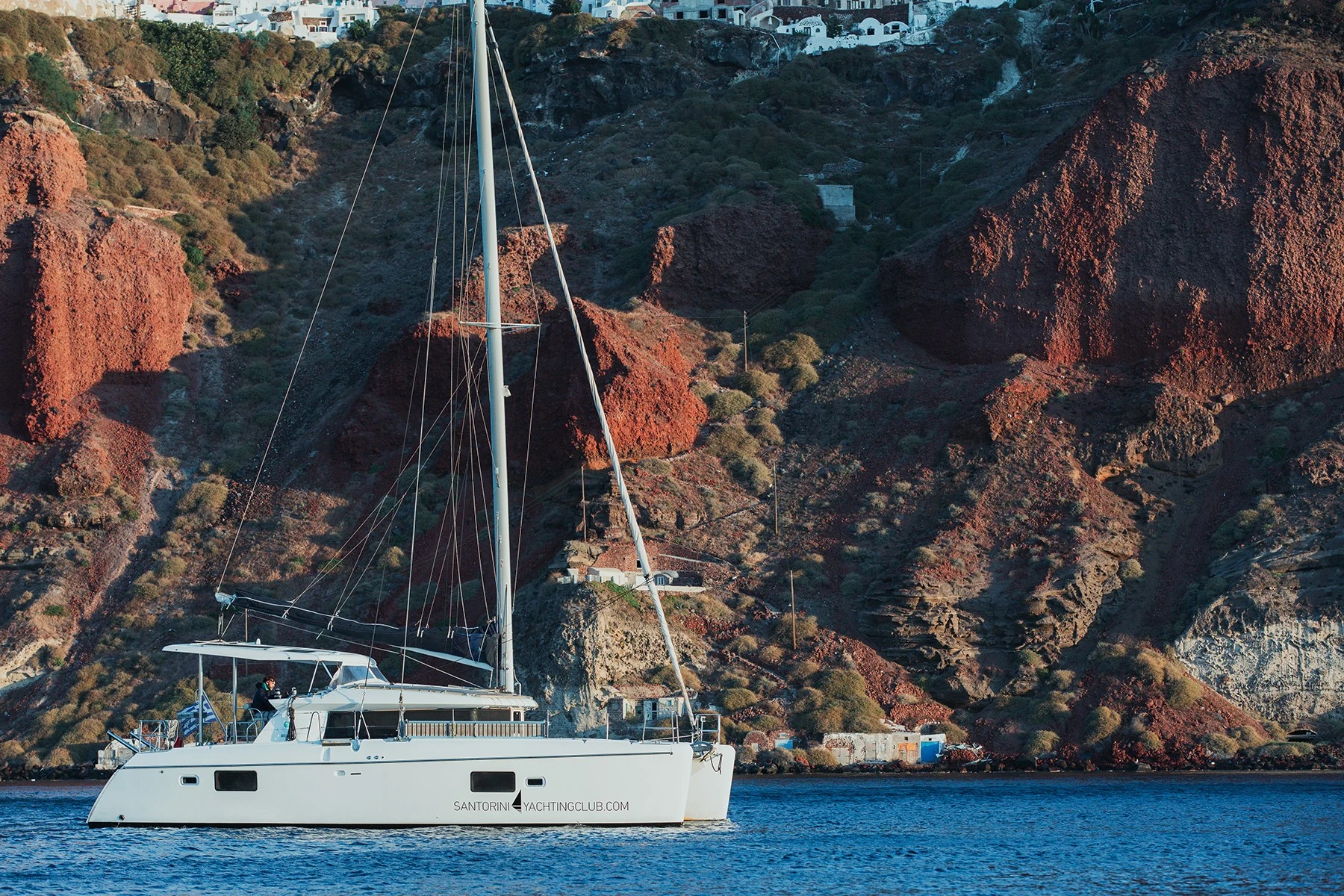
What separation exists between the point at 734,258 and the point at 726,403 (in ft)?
33.7

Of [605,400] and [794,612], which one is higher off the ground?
[605,400]

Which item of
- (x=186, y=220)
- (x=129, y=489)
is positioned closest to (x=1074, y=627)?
(x=129, y=489)

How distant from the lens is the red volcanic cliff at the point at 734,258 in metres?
71.2

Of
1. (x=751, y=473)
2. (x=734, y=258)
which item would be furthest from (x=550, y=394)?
(x=734, y=258)

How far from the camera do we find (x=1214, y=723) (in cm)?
4938

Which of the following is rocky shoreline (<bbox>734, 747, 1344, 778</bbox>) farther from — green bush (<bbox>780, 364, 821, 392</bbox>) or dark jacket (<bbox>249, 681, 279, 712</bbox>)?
green bush (<bbox>780, 364, 821, 392</bbox>)

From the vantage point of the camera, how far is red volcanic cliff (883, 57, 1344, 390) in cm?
6222

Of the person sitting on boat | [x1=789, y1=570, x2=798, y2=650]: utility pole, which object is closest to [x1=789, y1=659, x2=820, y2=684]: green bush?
[x1=789, y1=570, x2=798, y2=650]: utility pole

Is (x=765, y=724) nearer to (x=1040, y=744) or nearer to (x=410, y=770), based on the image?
(x=1040, y=744)

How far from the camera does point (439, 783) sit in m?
32.2

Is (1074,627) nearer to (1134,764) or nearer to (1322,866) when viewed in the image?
(1134,764)

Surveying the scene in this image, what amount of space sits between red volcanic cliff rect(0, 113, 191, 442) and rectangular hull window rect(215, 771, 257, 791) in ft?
116

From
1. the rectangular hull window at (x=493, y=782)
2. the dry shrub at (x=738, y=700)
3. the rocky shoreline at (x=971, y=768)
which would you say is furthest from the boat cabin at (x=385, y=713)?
the dry shrub at (x=738, y=700)

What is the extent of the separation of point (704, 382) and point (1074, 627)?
18612 mm
